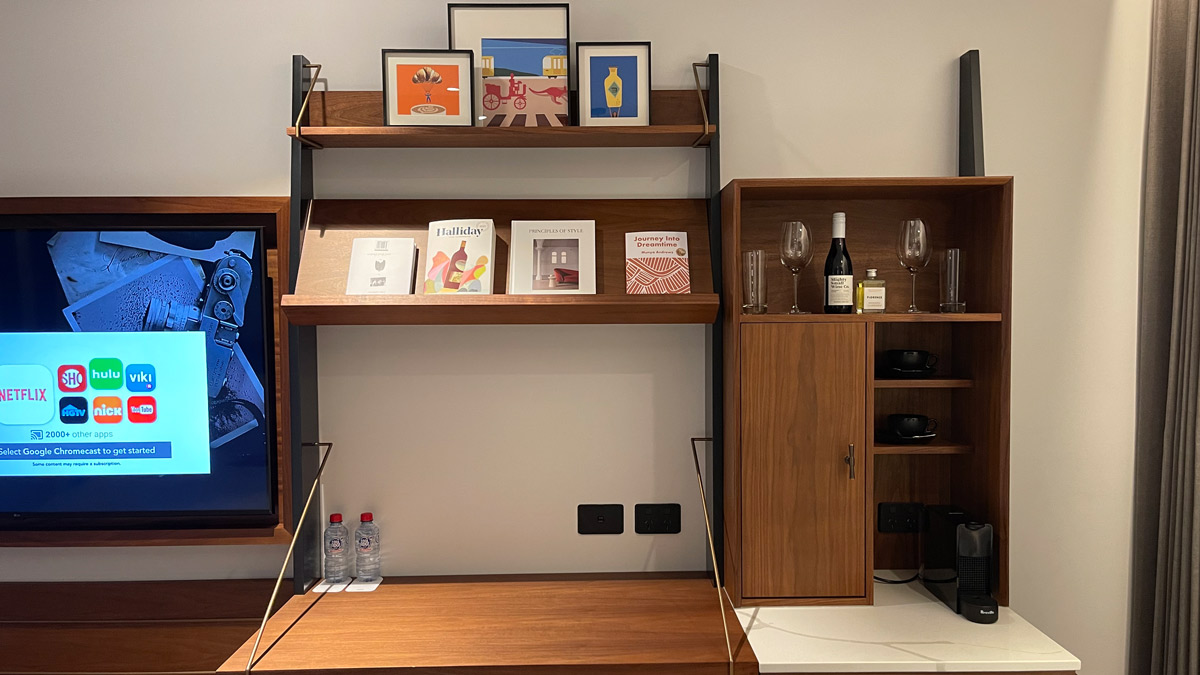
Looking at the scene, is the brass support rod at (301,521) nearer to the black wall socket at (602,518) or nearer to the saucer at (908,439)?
the black wall socket at (602,518)

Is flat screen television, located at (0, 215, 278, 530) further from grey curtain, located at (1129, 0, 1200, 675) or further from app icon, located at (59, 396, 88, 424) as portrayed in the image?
grey curtain, located at (1129, 0, 1200, 675)

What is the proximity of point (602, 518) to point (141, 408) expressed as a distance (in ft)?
4.29

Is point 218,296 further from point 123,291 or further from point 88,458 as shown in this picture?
point 88,458

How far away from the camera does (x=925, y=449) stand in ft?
6.38

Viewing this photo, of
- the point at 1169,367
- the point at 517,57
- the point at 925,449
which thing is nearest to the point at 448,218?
the point at 517,57

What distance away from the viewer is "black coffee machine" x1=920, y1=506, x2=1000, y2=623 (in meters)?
1.80

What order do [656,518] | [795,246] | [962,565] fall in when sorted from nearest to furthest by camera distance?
[962,565] → [795,246] → [656,518]

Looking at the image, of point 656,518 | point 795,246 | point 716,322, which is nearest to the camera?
point 795,246

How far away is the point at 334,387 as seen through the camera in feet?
6.98

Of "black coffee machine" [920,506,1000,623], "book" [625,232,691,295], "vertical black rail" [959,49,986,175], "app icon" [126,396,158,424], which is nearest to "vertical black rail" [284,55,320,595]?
"app icon" [126,396,158,424]

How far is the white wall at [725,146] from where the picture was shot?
2.08m

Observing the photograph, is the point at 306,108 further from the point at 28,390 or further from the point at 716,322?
the point at 716,322

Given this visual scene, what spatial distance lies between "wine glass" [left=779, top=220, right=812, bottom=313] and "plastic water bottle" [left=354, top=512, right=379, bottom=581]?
51.5 inches

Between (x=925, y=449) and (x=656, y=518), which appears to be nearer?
(x=925, y=449)
